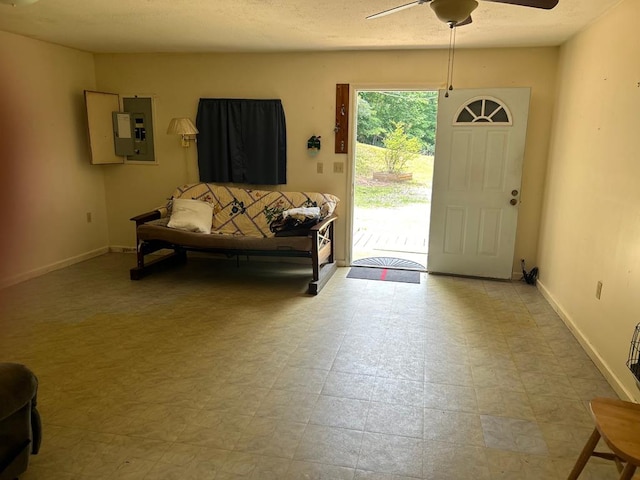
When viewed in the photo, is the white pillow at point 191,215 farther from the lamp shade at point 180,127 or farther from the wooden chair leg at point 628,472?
the wooden chair leg at point 628,472

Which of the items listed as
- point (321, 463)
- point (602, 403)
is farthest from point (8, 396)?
point (602, 403)

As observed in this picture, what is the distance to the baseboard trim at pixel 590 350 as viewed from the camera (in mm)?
2447

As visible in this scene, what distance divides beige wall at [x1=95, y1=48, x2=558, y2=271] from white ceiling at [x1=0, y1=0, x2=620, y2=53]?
0.21 m

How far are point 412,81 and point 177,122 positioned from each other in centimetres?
248

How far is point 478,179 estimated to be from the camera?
14.5 ft

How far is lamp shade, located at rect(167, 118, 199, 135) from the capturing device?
4.71 metres

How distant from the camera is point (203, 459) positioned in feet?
6.37

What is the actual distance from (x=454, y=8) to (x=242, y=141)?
10.2 feet

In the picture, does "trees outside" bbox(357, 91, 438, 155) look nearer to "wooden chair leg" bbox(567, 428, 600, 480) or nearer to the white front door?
the white front door

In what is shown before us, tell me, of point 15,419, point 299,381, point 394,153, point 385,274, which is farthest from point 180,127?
point 394,153

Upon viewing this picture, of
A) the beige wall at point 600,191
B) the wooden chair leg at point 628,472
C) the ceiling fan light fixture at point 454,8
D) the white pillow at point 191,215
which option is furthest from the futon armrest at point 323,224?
the wooden chair leg at point 628,472

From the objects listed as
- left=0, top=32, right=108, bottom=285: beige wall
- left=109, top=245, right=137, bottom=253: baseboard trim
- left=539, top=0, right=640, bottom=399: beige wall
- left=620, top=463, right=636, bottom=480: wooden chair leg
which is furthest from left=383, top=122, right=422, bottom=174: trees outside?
left=620, top=463, right=636, bottom=480: wooden chair leg

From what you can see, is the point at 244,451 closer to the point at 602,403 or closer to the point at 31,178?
the point at 602,403

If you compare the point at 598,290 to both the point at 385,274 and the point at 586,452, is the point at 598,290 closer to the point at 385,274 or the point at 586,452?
the point at 586,452
